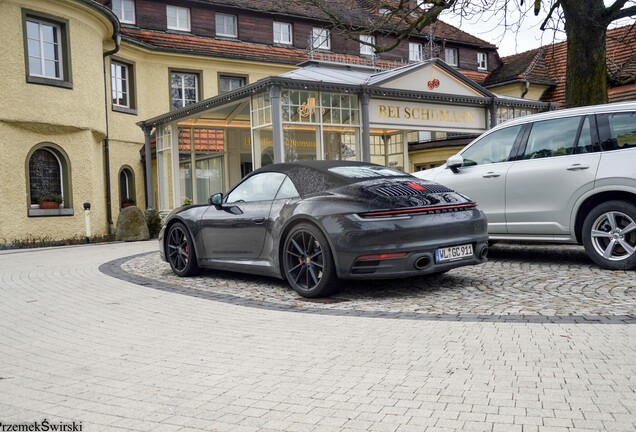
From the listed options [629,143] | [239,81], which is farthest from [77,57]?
[629,143]

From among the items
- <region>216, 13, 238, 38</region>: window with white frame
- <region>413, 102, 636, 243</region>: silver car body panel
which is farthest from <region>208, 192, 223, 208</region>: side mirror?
<region>216, 13, 238, 38</region>: window with white frame

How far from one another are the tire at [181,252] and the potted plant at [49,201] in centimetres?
1054

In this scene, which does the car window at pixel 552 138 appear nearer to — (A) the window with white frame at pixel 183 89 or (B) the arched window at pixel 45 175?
(B) the arched window at pixel 45 175

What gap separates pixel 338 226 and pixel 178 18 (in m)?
21.3

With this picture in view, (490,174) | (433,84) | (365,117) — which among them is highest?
(433,84)

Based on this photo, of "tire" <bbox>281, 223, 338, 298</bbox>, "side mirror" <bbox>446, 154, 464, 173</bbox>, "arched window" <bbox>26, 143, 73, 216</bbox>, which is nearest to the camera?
"tire" <bbox>281, 223, 338, 298</bbox>

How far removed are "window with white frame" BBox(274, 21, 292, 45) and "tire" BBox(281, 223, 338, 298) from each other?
22004 mm

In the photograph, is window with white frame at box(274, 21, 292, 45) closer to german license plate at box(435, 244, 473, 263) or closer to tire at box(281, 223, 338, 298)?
tire at box(281, 223, 338, 298)

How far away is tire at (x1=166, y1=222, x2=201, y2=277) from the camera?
8.09m

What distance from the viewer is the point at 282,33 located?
1069 inches

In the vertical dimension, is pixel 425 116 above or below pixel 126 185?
above

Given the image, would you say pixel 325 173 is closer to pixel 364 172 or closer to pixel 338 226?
pixel 364 172

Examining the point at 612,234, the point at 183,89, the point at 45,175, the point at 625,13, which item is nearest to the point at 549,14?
the point at 625,13

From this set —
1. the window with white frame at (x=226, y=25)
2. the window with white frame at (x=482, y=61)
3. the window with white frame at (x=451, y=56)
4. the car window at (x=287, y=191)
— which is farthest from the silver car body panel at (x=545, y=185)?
the window with white frame at (x=482, y=61)
